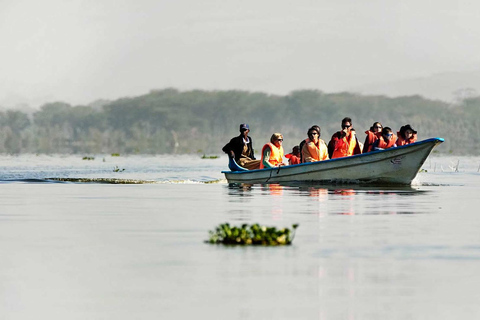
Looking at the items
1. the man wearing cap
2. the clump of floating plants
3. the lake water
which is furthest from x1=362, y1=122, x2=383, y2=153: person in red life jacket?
the clump of floating plants

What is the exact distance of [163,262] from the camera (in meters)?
14.0

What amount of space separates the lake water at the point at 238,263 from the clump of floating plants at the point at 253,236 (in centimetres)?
21

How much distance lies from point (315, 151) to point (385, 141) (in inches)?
84.5

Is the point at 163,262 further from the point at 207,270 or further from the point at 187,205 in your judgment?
the point at 187,205

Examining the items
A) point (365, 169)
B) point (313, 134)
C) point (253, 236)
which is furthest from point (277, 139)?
point (253, 236)

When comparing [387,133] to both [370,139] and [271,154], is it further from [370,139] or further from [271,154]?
[271,154]

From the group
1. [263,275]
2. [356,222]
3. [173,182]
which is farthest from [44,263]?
[173,182]

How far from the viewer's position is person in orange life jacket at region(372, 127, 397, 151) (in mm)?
34406

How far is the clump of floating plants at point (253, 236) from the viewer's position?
15.6 m

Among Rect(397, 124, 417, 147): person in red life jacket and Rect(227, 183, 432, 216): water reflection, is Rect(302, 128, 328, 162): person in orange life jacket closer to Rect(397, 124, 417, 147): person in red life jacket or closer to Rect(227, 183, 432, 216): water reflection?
Rect(227, 183, 432, 216): water reflection

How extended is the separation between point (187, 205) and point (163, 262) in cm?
1111

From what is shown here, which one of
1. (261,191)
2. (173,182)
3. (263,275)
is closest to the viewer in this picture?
(263,275)

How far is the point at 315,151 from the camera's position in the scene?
114 ft

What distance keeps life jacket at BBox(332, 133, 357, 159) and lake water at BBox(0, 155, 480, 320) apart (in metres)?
10.2
